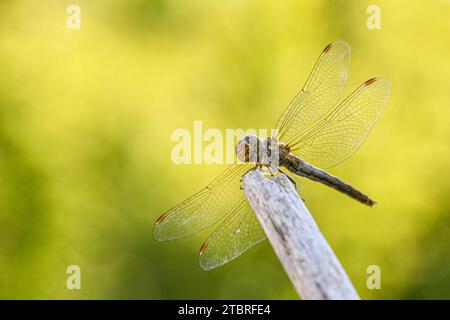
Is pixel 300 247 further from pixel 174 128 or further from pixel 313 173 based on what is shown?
pixel 174 128

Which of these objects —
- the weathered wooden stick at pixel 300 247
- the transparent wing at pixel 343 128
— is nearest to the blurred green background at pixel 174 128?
the transparent wing at pixel 343 128

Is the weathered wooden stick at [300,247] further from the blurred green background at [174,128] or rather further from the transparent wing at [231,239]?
the blurred green background at [174,128]

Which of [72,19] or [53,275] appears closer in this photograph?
[53,275]

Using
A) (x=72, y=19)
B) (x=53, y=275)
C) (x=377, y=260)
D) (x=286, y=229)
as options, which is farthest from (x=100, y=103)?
(x=286, y=229)

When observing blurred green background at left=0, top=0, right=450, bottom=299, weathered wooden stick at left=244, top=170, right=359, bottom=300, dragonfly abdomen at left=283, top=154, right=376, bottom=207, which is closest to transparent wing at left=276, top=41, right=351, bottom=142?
dragonfly abdomen at left=283, top=154, right=376, bottom=207

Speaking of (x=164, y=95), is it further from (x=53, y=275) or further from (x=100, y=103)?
(x=53, y=275)

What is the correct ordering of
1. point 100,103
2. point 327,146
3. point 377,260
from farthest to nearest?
point 100,103 → point 377,260 → point 327,146

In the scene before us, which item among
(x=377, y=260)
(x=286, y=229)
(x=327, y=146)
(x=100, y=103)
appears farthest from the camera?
(x=100, y=103)
